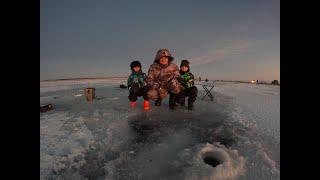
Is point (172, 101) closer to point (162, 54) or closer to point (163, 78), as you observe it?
point (163, 78)

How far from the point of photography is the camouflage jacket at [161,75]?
6188 mm

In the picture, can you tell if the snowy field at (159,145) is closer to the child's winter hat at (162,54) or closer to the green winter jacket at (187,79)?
the green winter jacket at (187,79)

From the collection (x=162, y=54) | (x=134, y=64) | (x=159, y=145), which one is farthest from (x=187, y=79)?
(x=159, y=145)

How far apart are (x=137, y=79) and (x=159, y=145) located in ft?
9.94

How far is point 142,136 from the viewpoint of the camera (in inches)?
162

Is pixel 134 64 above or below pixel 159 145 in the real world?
above

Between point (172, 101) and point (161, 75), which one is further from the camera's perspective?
point (161, 75)

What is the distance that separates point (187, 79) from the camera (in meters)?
6.39

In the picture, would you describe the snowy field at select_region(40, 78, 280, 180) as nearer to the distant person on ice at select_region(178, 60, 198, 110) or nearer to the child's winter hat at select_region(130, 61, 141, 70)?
the distant person on ice at select_region(178, 60, 198, 110)

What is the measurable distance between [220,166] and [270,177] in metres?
0.59

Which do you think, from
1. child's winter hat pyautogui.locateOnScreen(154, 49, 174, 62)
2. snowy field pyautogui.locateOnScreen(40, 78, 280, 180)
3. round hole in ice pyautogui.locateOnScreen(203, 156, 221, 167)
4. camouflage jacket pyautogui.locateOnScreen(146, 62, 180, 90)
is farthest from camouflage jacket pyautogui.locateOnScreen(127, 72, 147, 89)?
round hole in ice pyautogui.locateOnScreen(203, 156, 221, 167)

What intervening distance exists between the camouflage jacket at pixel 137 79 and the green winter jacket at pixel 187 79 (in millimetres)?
1010
